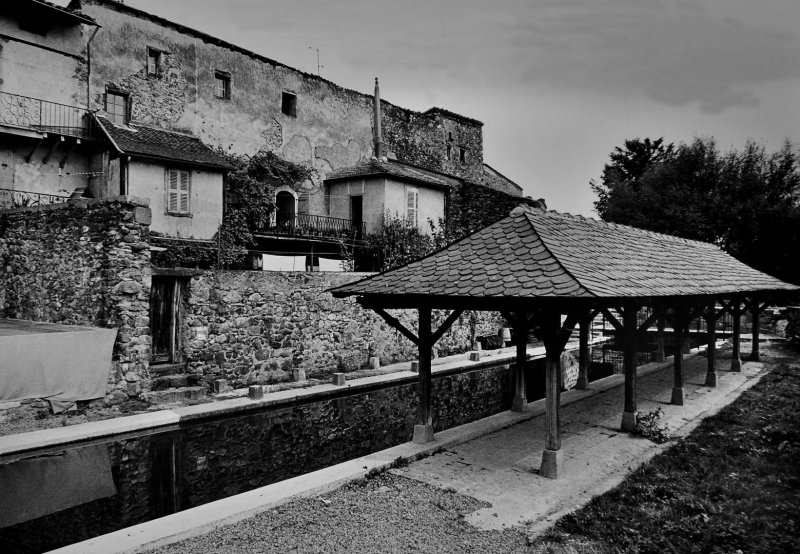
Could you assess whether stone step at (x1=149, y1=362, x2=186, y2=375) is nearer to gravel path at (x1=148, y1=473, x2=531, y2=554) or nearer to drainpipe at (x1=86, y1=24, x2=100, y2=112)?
gravel path at (x1=148, y1=473, x2=531, y2=554)

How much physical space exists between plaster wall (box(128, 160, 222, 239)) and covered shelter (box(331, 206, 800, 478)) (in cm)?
1003

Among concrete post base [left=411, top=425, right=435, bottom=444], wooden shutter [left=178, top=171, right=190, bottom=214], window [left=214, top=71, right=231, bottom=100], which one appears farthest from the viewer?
window [left=214, top=71, right=231, bottom=100]

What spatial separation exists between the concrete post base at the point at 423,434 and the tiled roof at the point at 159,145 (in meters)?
12.0

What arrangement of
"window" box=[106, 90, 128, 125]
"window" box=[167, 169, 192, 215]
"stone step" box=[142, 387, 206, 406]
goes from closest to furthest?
"stone step" box=[142, 387, 206, 406] < "window" box=[167, 169, 192, 215] < "window" box=[106, 90, 128, 125]

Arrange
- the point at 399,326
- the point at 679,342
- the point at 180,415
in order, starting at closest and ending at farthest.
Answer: the point at 399,326
the point at 180,415
the point at 679,342

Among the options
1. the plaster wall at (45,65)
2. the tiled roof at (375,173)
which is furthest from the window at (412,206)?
the plaster wall at (45,65)

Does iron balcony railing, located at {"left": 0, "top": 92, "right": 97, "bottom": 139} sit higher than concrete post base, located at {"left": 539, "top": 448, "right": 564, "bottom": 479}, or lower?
higher

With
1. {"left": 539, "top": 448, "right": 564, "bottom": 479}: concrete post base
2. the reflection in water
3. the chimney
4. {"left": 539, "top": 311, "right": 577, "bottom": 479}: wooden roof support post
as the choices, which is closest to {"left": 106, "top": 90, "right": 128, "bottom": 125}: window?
the chimney

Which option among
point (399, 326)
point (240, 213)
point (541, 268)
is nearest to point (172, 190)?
point (240, 213)

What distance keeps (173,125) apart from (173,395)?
11.5 meters

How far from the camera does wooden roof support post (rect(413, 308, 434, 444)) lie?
28.3 ft

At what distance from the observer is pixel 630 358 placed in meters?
9.11

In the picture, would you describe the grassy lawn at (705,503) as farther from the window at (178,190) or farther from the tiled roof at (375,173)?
the tiled roof at (375,173)

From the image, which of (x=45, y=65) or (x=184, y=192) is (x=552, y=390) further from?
(x=45, y=65)
